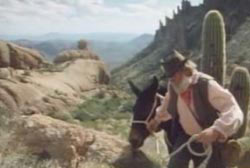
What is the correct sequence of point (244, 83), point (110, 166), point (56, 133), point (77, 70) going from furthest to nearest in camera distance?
point (77, 70), point (244, 83), point (56, 133), point (110, 166)

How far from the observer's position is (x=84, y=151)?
26.3 feet

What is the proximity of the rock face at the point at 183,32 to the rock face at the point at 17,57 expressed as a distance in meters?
30.7

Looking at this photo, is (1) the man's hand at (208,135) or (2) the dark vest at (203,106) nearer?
(1) the man's hand at (208,135)

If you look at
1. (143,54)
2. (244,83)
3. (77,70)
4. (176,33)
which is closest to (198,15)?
(176,33)

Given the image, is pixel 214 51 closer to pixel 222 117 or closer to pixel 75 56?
pixel 222 117

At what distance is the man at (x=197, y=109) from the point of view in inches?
201

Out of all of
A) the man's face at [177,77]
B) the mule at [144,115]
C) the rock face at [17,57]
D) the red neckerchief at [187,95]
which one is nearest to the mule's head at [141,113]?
the mule at [144,115]

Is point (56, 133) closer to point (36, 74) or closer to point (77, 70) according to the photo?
point (36, 74)

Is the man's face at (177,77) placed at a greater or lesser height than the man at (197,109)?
greater

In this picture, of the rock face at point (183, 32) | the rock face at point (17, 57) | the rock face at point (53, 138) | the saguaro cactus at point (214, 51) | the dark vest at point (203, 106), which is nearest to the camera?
the dark vest at point (203, 106)

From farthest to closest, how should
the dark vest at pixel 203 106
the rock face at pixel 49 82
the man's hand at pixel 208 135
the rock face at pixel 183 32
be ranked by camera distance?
the rock face at pixel 183 32 → the rock face at pixel 49 82 → the dark vest at pixel 203 106 → the man's hand at pixel 208 135

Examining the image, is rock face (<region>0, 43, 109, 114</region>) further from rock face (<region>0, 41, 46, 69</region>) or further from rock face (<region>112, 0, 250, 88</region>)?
rock face (<region>112, 0, 250, 88</region>)

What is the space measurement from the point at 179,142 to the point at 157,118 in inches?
17.5

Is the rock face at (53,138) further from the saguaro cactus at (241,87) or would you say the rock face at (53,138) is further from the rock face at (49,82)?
the rock face at (49,82)
